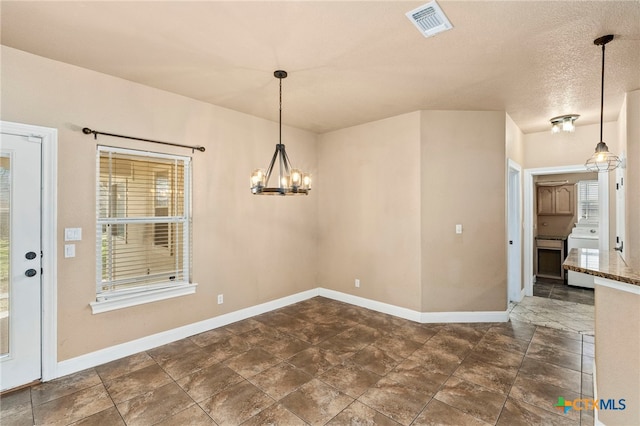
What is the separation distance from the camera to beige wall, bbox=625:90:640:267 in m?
3.13

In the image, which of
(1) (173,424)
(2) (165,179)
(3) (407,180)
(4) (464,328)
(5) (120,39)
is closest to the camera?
(1) (173,424)

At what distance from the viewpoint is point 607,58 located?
2.65m

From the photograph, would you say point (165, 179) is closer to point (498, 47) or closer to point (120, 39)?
point (120, 39)

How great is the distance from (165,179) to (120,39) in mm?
1476

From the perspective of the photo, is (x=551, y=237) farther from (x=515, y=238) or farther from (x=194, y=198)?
(x=194, y=198)

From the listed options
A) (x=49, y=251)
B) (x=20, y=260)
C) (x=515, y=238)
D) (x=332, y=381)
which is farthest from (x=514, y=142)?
(x=20, y=260)

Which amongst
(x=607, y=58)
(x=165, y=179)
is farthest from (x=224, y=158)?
(x=607, y=58)

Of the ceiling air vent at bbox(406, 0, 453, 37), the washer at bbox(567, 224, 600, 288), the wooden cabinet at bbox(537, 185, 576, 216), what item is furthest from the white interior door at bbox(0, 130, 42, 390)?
the wooden cabinet at bbox(537, 185, 576, 216)

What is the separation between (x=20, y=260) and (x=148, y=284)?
3.54ft

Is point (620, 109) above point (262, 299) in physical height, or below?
above

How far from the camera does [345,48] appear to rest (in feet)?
8.18

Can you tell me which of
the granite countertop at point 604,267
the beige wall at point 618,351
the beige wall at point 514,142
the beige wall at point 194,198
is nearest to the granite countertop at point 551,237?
the beige wall at point 514,142

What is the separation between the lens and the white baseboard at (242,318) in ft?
9.47

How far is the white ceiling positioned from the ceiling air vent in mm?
61
